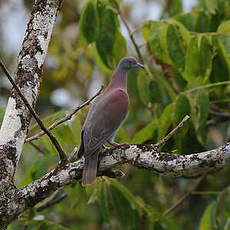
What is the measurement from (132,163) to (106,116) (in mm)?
813

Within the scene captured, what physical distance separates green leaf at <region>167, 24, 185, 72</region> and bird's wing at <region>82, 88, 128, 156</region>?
57 cm

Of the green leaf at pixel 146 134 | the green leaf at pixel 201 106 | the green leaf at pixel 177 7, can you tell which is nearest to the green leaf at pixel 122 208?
the green leaf at pixel 146 134

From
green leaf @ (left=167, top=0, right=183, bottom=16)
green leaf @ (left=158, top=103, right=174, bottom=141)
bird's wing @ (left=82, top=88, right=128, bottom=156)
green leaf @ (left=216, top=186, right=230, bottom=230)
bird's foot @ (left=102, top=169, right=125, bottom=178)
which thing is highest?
green leaf @ (left=167, top=0, right=183, bottom=16)

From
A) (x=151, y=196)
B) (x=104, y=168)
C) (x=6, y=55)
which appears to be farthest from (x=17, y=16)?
(x=104, y=168)

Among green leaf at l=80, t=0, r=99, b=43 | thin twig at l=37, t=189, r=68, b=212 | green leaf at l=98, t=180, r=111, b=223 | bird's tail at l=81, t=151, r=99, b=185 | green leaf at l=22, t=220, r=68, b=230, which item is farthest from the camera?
thin twig at l=37, t=189, r=68, b=212

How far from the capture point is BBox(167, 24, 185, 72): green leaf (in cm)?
434

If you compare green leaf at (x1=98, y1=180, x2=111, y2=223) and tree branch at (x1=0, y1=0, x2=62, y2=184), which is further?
green leaf at (x1=98, y1=180, x2=111, y2=223)

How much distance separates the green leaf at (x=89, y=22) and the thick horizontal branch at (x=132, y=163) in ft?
4.77

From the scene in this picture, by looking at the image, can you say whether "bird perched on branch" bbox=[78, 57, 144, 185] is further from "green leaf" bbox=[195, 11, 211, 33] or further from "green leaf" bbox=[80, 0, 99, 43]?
"green leaf" bbox=[195, 11, 211, 33]

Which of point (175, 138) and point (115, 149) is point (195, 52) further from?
point (115, 149)

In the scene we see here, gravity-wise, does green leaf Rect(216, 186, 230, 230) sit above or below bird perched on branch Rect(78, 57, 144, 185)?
below

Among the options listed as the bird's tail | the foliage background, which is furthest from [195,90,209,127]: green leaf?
the bird's tail

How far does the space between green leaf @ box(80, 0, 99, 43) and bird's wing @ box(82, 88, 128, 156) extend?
0.75 meters

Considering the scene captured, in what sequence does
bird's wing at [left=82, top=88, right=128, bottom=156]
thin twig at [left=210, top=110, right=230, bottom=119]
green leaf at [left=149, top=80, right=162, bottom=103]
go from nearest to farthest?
bird's wing at [left=82, top=88, right=128, bottom=156], green leaf at [left=149, top=80, right=162, bottom=103], thin twig at [left=210, top=110, right=230, bottom=119]
